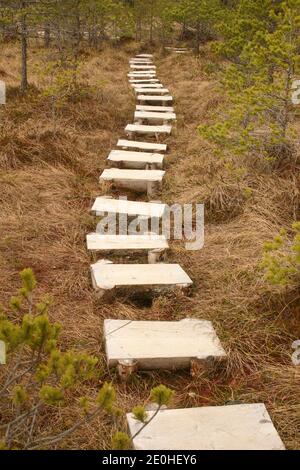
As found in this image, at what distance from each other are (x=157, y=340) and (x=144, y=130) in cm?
532

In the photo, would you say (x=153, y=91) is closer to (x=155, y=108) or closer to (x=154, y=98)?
(x=154, y=98)

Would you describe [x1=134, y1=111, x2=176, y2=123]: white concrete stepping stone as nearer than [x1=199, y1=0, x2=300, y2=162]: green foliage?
No

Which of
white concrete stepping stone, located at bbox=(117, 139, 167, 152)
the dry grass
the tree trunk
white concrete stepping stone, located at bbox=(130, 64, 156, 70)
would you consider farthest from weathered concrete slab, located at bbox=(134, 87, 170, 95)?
white concrete stepping stone, located at bbox=(117, 139, 167, 152)

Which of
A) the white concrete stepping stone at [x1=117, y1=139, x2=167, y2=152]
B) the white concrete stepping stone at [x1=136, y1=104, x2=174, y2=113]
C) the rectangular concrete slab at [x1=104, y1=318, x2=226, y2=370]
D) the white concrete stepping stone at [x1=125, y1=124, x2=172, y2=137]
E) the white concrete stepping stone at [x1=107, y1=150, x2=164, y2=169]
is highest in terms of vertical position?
the white concrete stepping stone at [x1=136, y1=104, x2=174, y2=113]

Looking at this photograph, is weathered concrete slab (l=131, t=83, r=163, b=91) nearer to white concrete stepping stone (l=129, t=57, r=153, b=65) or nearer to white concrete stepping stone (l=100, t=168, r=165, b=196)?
white concrete stepping stone (l=129, t=57, r=153, b=65)

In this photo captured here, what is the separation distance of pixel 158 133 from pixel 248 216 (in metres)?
3.56

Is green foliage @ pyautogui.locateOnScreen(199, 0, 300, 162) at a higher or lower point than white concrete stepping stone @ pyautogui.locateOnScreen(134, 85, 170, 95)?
lower

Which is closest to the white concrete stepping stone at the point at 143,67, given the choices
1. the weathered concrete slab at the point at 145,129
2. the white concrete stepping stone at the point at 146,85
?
the white concrete stepping stone at the point at 146,85

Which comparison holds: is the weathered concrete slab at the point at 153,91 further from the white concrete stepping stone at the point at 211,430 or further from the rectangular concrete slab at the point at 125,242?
the white concrete stepping stone at the point at 211,430

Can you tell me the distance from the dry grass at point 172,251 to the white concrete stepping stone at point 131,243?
5.9 inches

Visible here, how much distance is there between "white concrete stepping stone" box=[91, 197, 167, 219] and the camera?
16.9 feet

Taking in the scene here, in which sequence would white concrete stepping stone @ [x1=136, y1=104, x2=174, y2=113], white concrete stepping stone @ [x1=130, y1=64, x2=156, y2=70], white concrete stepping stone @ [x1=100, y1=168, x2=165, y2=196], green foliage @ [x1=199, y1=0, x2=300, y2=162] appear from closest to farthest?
green foliage @ [x1=199, y1=0, x2=300, y2=162] → white concrete stepping stone @ [x1=100, y1=168, x2=165, y2=196] → white concrete stepping stone @ [x1=136, y1=104, x2=174, y2=113] → white concrete stepping stone @ [x1=130, y1=64, x2=156, y2=70]

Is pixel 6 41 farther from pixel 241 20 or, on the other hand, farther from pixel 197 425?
pixel 197 425
